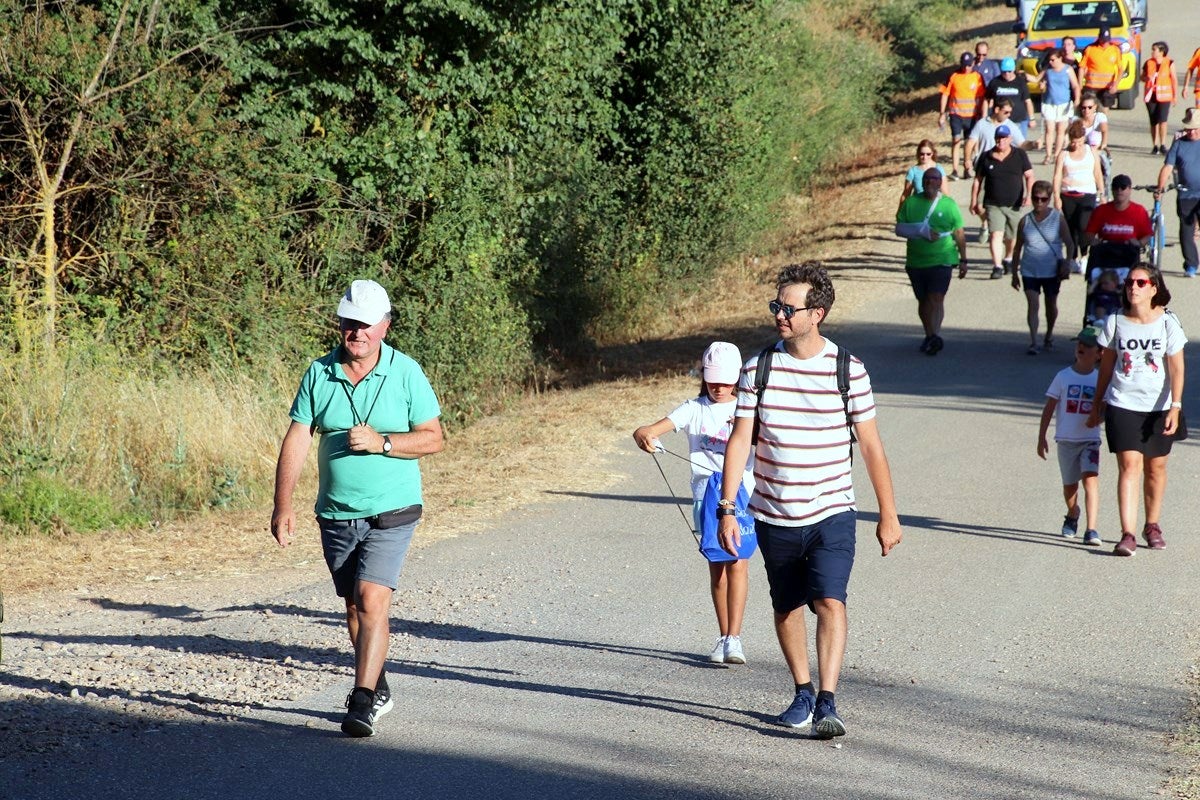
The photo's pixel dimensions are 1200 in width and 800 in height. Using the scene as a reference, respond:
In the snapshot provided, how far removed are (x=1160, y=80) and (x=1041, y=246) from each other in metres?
12.8

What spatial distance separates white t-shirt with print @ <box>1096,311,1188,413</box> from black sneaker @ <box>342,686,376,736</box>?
5642mm

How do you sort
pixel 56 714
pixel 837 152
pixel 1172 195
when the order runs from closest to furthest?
pixel 56 714 < pixel 1172 195 < pixel 837 152

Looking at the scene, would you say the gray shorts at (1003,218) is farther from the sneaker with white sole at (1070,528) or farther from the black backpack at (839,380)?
the black backpack at (839,380)

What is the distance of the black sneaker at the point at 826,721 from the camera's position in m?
5.40

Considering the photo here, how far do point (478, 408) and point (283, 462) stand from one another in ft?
37.4

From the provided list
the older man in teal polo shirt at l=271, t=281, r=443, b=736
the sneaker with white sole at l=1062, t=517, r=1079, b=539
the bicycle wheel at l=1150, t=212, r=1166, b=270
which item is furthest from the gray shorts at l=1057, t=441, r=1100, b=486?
the bicycle wheel at l=1150, t=212, r=1166, b=270

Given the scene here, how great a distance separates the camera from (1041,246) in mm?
14672

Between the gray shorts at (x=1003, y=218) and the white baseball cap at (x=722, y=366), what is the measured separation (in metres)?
11.6

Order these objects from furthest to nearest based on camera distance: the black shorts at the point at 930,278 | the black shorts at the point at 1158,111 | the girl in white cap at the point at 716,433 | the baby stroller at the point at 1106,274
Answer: the black shorts at the point at 1158,111 < the black shorts at the point at 930,278 < the baby stroller at the point at 1106,274 < the girl in white cap at the point at 716,433

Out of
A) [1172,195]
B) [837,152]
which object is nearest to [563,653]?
[1172,195]

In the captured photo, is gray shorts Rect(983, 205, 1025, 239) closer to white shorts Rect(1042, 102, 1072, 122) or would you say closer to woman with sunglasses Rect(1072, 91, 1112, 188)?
woman with sunglasses Rect(1072, 91, 1112, 188)

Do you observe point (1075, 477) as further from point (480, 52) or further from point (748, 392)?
point (480, 52)

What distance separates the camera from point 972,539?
9.41 metres

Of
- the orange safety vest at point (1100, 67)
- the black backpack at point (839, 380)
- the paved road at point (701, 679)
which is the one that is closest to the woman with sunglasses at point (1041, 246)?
Result: the paved road at point (701, 679)
